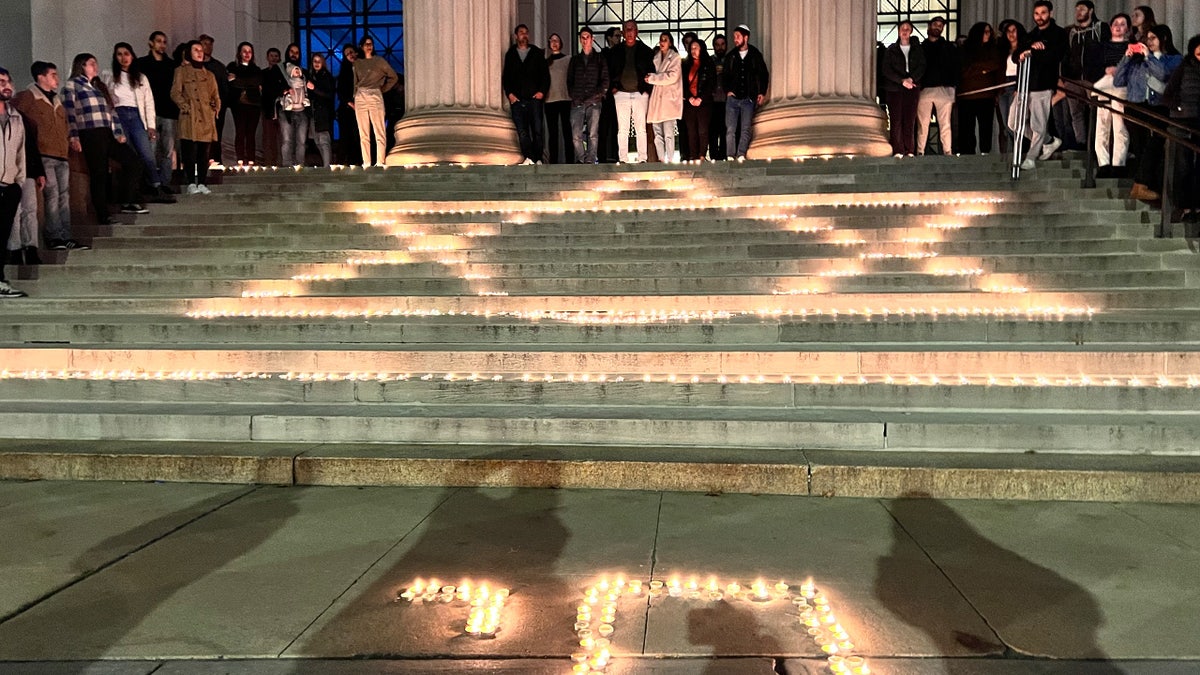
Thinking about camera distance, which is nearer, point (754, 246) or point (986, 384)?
point (986, 384)

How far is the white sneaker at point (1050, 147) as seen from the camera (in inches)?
441

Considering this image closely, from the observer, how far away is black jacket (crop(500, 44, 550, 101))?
13.3m

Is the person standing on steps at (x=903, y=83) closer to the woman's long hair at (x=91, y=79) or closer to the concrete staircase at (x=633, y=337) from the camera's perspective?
the concrete staircase at (x=633, y=337)

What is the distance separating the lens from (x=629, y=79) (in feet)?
42.3

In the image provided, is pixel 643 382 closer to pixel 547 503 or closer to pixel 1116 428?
pixel 547 503

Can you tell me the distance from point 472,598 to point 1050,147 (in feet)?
34.3

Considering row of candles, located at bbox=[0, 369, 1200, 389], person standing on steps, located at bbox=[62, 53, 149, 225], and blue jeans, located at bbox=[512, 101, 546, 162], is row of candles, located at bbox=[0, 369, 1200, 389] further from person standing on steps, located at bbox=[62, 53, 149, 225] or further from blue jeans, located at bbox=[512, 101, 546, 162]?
blue jeans, located at bbox=[512, 101, 546, 162]

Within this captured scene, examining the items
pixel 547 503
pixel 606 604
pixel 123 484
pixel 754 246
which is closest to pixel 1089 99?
pixel 754 246

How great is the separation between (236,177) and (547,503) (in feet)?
30.0

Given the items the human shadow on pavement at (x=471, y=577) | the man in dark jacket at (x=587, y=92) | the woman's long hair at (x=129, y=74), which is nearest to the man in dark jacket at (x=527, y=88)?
the man in dark jacket at (x=587, y=92)

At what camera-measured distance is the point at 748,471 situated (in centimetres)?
507

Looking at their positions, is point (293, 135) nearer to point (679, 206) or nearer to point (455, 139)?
point (455, 139)

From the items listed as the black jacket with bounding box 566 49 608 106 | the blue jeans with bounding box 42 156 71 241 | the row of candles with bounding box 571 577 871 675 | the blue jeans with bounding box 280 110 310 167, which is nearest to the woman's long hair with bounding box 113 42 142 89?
the blue jeans with bounding box 42 156 71 241

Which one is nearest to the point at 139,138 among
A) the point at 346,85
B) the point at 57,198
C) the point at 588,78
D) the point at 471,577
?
the point at 57,198
